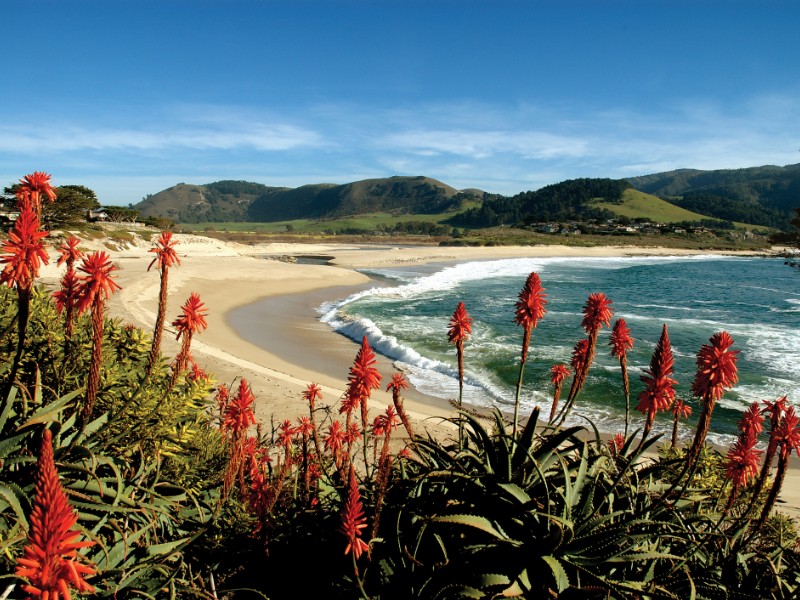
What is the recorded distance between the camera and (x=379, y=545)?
2.69 metres

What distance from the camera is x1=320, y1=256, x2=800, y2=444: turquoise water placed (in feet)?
43.0

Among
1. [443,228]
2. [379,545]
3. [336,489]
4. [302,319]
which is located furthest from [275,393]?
[443,228]

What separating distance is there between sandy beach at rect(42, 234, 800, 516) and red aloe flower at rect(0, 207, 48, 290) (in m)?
0.56

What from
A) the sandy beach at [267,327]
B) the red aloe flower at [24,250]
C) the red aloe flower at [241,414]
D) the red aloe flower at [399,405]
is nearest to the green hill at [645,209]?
the sandy beach at [267,327]

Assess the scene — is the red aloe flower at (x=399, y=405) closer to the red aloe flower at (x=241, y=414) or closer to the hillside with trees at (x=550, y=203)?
the red aloe flower at (x=241, y=414)

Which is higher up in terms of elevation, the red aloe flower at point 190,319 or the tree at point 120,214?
the tree at point 120,214

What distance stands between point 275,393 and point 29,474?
8126 millimetres

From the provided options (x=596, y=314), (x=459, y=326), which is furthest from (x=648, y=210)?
(x=459, y=326)

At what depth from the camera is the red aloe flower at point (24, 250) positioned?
7.29ft

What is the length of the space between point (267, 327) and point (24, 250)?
1833 centimetres

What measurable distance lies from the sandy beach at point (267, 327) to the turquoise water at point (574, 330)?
1553mm

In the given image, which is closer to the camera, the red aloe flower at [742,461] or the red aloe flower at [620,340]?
the red aloe flower at [742,461]

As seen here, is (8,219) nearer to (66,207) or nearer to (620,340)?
(620,340)

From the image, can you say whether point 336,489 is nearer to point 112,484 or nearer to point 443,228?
point 112,484
